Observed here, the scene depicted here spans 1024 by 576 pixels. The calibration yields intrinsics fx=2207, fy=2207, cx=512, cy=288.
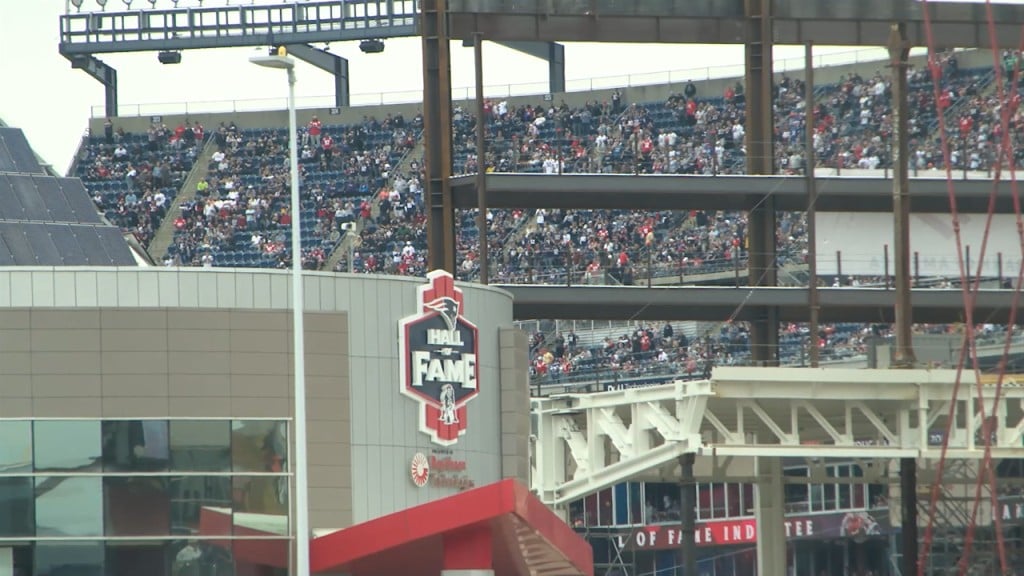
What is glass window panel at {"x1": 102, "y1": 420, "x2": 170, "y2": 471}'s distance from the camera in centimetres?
3369

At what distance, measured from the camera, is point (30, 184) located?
40.1m

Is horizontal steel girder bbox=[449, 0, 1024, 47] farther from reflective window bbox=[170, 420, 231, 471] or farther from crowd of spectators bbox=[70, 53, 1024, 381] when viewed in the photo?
reflective window bbox=[170, 420, 231, 471]

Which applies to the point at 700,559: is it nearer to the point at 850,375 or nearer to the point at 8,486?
the point at 850,375

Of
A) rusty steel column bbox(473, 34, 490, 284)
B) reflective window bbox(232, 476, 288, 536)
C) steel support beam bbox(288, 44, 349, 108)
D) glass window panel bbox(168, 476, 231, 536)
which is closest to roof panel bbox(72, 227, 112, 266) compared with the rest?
glass window panel bbox(168, 476, 231, 536)

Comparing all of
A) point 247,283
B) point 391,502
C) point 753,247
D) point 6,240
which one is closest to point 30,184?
point 6,240

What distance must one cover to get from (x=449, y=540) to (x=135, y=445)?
16.7ft

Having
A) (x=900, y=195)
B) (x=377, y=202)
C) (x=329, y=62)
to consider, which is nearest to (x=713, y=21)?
(x=900, y=195)

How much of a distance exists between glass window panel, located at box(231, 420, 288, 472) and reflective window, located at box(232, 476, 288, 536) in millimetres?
193

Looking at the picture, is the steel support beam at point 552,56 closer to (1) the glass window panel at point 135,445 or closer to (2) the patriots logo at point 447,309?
(2) the patriots logo at point 447,309

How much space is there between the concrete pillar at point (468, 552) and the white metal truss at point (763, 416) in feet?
35.9

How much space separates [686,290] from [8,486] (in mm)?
21585

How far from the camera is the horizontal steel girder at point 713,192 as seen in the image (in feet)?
167

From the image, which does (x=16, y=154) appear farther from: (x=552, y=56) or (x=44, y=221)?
(x=552, y=56)

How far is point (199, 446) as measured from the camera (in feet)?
112
